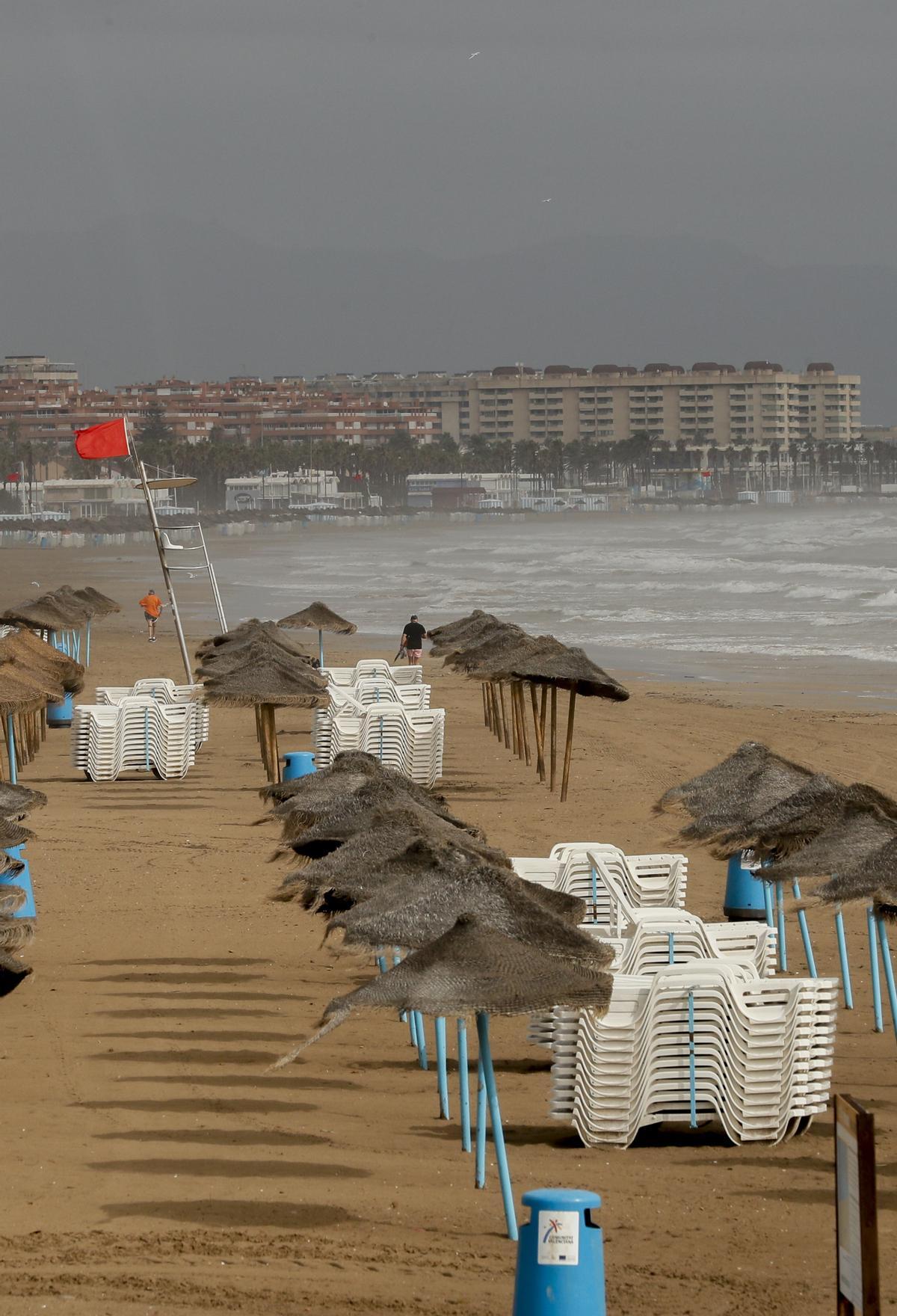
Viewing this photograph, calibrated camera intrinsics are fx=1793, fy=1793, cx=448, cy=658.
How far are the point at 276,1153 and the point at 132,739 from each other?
1254 cm

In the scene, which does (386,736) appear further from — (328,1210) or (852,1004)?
(328,1210)

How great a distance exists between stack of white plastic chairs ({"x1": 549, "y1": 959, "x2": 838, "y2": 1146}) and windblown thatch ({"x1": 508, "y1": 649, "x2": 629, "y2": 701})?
392 inches

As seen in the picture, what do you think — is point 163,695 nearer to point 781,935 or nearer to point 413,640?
point 413,640

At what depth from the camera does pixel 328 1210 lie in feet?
21.3

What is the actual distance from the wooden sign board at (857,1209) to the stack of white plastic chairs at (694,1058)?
3133 millimetres

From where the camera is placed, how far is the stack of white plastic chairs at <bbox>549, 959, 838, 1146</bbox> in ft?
24.0

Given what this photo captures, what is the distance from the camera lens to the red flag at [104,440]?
27125mm

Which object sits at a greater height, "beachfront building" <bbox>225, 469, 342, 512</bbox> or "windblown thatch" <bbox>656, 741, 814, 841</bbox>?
"windblown thatch" <bbox>656, 741, 814, 841</bbox>

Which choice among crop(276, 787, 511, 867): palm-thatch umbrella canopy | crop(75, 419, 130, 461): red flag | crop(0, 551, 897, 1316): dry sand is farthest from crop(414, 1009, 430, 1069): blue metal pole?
crop(75, 419, 130, 461): red flag

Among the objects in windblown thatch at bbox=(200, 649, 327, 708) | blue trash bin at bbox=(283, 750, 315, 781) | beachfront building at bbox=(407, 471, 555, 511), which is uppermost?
windblown thatch at bbox=(200, 649, 327, 708)

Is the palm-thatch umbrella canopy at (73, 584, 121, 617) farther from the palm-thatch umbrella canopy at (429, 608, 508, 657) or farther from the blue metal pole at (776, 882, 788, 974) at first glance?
the blue metal pole at (776, 882, 788, 974)

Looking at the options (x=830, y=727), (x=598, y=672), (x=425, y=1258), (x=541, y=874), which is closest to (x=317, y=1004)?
(x=541, y=874)

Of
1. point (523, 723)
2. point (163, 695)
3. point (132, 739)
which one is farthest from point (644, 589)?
point (132, 739)

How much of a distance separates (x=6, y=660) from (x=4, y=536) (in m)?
97.0
